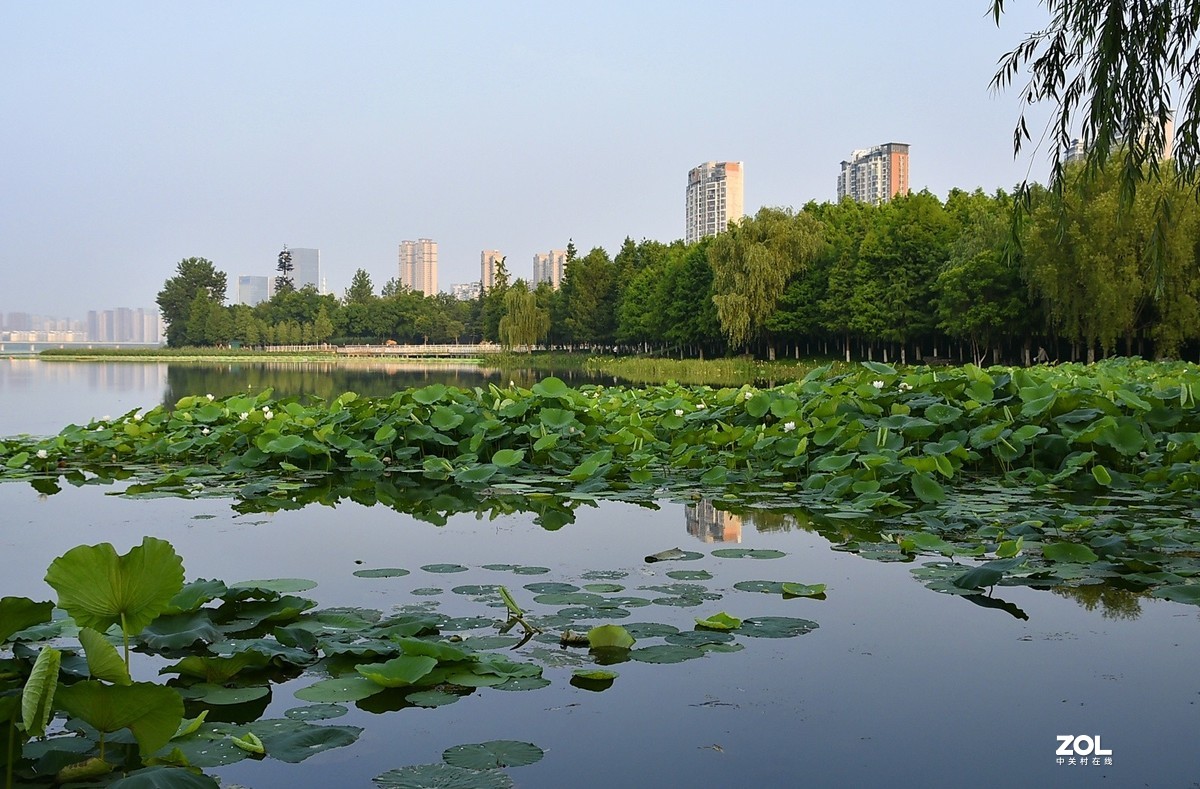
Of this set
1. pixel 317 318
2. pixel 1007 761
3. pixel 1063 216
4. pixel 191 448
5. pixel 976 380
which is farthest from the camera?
pixel 317 318

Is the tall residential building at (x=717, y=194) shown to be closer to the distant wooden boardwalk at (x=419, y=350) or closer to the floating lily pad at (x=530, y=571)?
the distant wooden boardwalk at (x=419, y=350)

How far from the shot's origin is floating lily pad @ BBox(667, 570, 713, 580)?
12.1 ft

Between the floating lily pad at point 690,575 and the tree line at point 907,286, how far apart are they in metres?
2.76

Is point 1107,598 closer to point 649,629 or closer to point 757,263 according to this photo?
point 649,629

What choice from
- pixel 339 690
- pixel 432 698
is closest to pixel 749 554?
pixel 432 698

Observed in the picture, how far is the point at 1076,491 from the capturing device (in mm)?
5645

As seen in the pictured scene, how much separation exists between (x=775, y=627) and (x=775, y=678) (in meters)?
0.41

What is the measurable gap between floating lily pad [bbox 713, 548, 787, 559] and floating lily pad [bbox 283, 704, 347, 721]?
2.12 meters

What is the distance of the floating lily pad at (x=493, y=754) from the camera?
1989 mm

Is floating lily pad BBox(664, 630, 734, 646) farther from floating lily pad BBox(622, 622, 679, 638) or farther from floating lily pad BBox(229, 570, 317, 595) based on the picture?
floating lily pad BBox(229, 570, 317, 595)

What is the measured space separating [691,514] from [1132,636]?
8.59 ft

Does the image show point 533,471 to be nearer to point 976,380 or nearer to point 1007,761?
point 976,380

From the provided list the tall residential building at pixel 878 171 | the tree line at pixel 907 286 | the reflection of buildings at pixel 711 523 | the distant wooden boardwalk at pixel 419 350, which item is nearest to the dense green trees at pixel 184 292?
the distant wooden boardwalk at pixel 419 350

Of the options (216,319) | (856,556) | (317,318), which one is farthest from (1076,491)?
(216,319)
